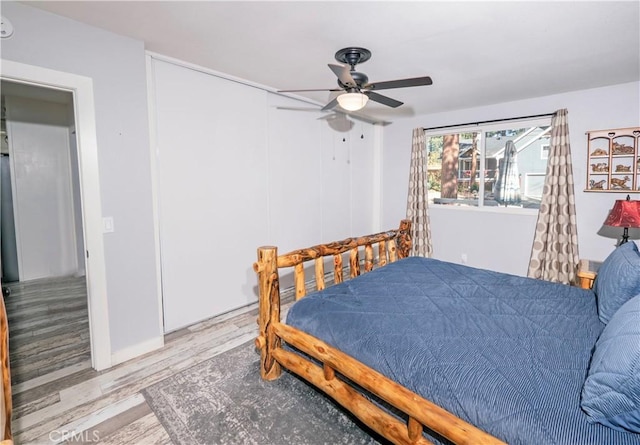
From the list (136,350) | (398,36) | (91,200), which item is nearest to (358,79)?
(398,36)

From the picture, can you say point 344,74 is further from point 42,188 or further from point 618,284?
point 42,188

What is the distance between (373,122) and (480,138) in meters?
1.63

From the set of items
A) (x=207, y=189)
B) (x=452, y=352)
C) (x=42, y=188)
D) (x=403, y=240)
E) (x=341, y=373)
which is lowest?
(x=341, y=373)

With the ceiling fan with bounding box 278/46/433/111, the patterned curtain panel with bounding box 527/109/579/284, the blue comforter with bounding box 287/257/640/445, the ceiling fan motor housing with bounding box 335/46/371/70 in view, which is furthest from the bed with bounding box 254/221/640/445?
the patterned curtain panel with bounding box 527/109/579/284

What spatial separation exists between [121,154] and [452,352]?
8.52 feet

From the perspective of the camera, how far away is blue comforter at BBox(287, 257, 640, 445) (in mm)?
1217

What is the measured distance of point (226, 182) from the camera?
3.35m

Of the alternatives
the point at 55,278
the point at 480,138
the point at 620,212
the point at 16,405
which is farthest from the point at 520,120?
the point at 55,278

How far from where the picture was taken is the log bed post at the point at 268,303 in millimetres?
2248

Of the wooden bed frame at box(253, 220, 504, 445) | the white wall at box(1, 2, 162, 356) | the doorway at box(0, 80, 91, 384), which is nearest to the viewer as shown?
the wooden bed frame at box(253, 220, 504, 445)

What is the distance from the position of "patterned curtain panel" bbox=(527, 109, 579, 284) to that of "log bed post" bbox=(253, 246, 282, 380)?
135 inches

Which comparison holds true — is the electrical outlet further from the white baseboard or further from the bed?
the bed

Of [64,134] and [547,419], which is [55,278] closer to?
[64,134]

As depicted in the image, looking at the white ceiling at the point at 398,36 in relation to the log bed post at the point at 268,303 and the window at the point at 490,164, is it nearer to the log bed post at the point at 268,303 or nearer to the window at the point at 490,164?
the window at the point at 490,164
